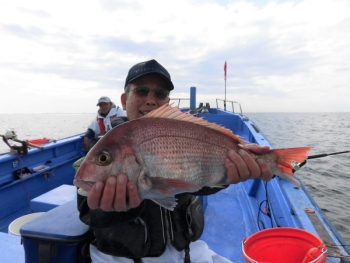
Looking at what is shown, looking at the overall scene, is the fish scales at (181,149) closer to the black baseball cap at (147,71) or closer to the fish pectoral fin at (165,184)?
the fish pectoral fin at (165,184)

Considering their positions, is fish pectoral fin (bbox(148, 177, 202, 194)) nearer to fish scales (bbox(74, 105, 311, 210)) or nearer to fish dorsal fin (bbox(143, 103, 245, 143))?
fish scales (bbox(74, 105, 311, 210))

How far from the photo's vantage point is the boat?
199 centimetres

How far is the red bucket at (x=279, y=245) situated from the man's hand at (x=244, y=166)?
0.69 metres

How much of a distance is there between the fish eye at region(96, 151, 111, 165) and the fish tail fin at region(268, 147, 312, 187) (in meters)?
1.25

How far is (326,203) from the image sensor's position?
27.1 ft

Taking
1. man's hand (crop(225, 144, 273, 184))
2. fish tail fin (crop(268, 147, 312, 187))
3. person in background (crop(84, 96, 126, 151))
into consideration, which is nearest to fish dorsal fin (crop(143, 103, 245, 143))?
man's hand (crop(225, 144, 273, 184))

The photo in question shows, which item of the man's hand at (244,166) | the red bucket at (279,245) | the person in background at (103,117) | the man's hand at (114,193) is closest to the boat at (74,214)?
the red bucket at (279,245)

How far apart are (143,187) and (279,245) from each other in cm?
152

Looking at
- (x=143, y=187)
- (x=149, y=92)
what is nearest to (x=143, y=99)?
(x=149, y=92)

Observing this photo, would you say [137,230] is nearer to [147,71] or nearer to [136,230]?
[136,230]

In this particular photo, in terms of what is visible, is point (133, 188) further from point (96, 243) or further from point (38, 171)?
point (38, 171)

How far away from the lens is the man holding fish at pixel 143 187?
1.69 m

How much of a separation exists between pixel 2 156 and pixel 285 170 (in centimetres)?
514

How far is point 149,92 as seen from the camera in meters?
2.55
